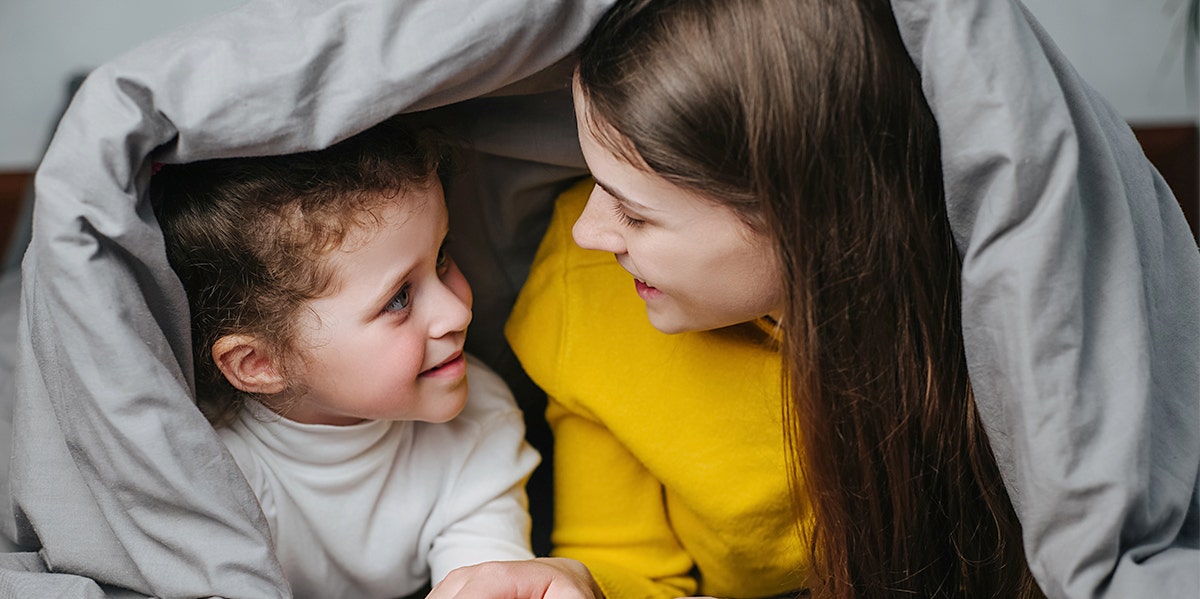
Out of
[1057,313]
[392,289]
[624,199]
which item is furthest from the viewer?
[392,289]

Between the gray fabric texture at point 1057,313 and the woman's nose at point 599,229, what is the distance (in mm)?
235

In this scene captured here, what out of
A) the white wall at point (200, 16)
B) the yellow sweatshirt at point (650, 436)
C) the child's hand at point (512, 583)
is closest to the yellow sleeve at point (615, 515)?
the yellow sweatshirt at point (650, 436)

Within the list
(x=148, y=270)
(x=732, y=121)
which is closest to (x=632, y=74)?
(x=732, y=121)

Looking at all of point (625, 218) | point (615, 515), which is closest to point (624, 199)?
point (625, 218)

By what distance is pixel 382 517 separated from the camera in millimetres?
998

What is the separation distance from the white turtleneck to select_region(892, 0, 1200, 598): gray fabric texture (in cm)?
45

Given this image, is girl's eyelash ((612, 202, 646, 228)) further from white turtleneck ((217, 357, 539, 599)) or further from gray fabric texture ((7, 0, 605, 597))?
white turtleneck ((217, 357, 539, 599))

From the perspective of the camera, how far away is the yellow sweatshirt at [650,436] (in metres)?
0.97

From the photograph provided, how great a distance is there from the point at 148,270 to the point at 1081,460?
60 cm

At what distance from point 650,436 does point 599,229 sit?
22 centimetres

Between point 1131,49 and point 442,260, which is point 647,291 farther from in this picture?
point 1131,49

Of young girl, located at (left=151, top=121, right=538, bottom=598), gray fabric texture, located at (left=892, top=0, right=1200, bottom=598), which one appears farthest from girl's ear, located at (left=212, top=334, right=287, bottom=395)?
gray fabric texture, located at (left=892, top=0, right=1200, bottom=598)

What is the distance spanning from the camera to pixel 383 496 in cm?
100

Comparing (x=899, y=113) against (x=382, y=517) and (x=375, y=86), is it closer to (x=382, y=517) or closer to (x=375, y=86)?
(x=375, y=86)
